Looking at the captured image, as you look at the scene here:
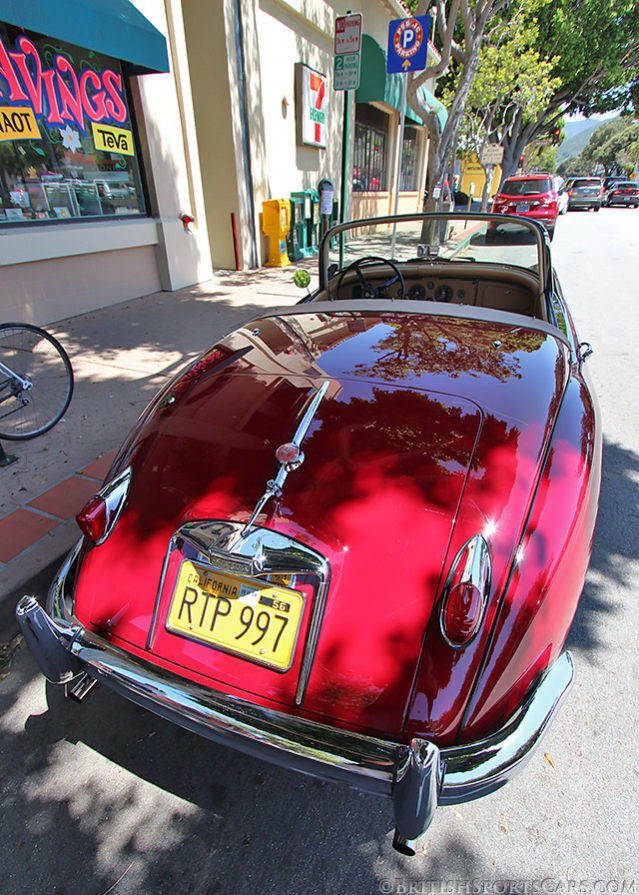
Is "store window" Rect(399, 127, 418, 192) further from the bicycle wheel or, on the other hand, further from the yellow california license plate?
the yellow california license plate

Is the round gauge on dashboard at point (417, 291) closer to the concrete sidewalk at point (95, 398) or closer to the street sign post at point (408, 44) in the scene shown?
the concrete sidewalk at point (95, 398)

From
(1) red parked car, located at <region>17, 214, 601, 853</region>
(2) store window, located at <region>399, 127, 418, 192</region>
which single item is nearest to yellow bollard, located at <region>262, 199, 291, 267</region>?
(1) red parked car, located at <region>17, 214, 601, 853</region>

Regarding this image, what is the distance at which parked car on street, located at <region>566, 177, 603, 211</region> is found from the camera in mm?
29672

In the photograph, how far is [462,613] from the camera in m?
1.30

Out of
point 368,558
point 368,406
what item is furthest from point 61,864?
point 368,406

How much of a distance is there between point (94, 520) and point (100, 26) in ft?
20.5

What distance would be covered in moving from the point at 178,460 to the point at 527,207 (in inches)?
674

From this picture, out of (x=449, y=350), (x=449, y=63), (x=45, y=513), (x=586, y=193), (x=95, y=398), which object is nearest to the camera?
(x=449, y=350)

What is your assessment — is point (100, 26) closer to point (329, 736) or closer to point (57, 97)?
point (57, 97)

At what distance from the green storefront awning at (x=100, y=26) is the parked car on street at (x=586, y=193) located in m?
31.1

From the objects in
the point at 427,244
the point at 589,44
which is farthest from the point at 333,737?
the point at 589,44

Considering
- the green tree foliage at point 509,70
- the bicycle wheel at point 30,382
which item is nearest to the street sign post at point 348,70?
the bicycle wheel at point 30,382

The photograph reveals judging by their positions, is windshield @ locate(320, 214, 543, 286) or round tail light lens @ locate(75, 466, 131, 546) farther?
windshield @ locate(320, 214, 543, 286)

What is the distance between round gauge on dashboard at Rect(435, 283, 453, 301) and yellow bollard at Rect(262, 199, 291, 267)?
278 inches
